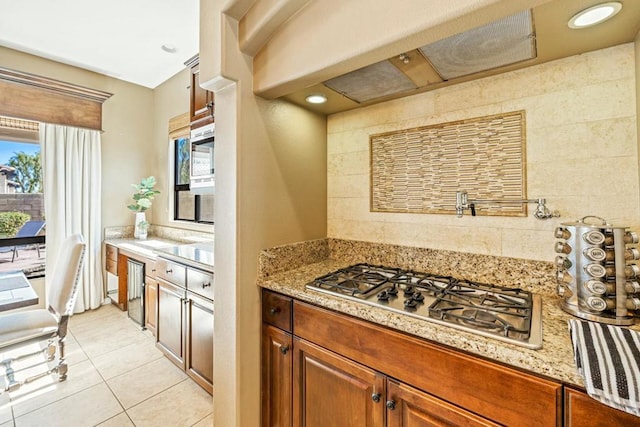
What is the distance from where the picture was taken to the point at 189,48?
3.12m

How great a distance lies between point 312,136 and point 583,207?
1448 mm

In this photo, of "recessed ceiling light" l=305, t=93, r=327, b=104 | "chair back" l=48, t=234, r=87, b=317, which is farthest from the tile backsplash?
"recessed ceiling light" l=305, t=93, r=327, b=104

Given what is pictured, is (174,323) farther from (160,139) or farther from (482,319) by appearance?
(160,139)

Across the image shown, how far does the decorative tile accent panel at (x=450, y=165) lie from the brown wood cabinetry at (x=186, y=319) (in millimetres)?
1278

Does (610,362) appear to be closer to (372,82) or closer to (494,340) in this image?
(494,340)

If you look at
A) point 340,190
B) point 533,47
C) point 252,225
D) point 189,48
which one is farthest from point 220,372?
point 189,48

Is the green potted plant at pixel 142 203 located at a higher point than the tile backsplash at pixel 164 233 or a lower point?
higher

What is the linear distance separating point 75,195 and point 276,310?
3.37 metres

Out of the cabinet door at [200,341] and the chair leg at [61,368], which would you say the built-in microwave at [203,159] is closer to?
the cabinet door at [200,341]

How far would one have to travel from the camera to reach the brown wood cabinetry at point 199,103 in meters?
2.18

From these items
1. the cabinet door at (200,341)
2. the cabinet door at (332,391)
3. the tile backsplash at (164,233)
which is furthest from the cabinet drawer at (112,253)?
the cabinet door at (332,391)

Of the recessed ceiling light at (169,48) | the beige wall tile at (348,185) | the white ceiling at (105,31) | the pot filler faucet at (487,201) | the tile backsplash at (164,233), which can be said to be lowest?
the tile backsplash at (164,233)

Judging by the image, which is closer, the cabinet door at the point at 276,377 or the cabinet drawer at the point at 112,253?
the cabinet door at the point at 276,377

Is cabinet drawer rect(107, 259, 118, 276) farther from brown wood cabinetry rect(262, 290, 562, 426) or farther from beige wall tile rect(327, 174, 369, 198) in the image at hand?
beige wall tile rect(327, 174, 369, 198)
